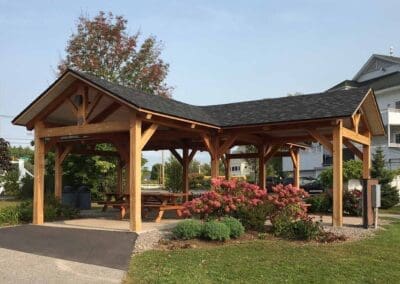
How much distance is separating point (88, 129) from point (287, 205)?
5712 millimetres

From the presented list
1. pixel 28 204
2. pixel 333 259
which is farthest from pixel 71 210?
pixel 333 259

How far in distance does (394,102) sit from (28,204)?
34274 millimetres

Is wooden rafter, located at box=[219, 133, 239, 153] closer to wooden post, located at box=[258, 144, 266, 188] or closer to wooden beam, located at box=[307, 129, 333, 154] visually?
wooden beam, located at box=[307, 129, 333, 154]

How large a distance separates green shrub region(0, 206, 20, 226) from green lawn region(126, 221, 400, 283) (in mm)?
7226

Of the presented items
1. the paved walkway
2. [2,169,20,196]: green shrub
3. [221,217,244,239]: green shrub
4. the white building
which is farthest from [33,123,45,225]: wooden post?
the white building

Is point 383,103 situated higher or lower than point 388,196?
higher

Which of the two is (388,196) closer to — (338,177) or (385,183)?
(385,183)

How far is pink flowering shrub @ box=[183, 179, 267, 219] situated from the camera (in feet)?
39.6

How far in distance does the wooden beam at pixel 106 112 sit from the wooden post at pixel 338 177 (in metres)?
6.55

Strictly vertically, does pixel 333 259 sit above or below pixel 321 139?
below

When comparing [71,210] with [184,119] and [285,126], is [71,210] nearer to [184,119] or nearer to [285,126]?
[184,119]

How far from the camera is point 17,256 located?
10.6 metres

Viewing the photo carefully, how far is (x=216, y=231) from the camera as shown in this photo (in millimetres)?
10789

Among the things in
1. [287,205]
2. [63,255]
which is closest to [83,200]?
[63,255]
